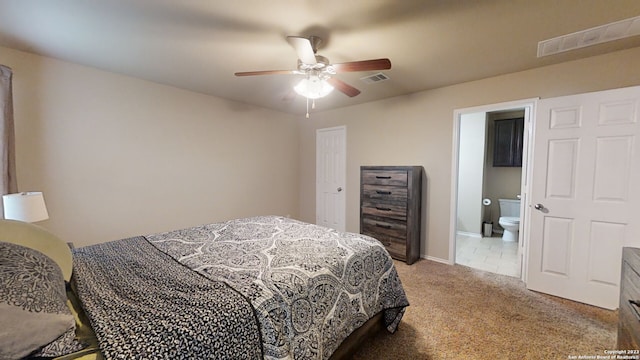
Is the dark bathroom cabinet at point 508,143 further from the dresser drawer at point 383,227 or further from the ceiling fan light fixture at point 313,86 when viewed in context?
the ceiling fan light fixture at point 313,86

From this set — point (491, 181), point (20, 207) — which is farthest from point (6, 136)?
point (491, 181)

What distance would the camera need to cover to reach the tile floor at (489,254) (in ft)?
10.5

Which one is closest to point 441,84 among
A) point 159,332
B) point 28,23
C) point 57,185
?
point 159,332

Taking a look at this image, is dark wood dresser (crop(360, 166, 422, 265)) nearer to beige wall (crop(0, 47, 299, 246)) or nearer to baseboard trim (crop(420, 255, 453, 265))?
baseboard trim (crop(420, 255, 453, 265))

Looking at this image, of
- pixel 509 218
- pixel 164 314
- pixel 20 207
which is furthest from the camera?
pixel 509 218

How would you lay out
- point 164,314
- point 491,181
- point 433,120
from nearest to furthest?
point 164,314
point 433,120
point 491,181

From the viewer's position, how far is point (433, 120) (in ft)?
11.1

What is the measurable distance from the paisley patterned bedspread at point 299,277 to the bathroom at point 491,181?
297cm

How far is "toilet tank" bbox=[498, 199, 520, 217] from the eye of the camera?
4.53 meters

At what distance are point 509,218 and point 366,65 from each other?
4147mm

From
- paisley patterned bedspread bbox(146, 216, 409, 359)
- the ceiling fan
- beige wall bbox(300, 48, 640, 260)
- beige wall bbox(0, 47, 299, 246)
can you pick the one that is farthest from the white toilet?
beige wall bbox(0, 47, 299, 246)

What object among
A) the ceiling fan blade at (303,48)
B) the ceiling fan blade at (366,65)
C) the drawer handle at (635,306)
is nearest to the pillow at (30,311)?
the ceiling fan blade at (303,48)

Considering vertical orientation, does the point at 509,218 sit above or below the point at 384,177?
below

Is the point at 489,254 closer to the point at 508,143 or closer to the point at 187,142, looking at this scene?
the point at 508,143
